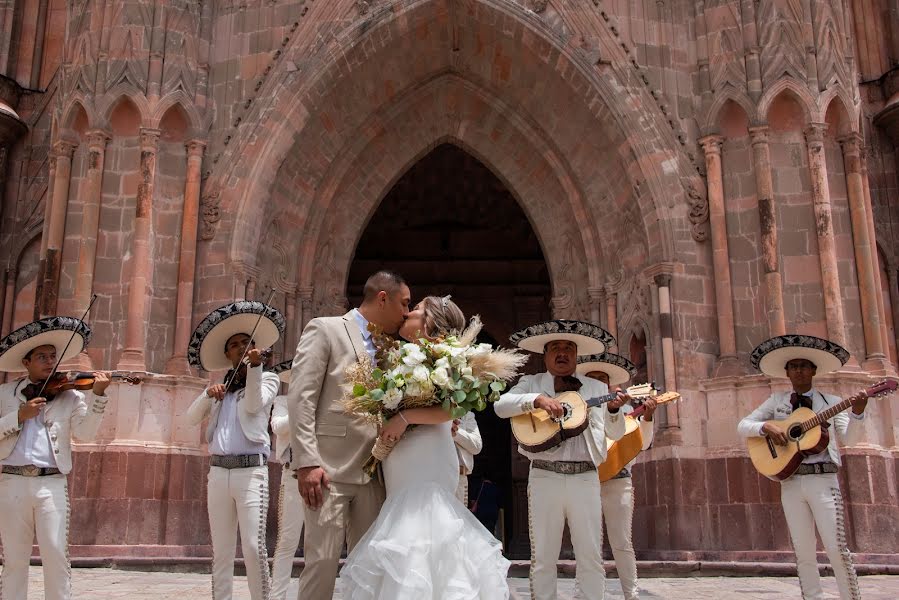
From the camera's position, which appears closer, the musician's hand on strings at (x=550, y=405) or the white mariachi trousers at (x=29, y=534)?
the white mariachi trousers at (x=29, y=534)

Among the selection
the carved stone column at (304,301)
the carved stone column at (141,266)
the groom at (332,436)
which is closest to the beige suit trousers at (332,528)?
the groom at (332,436)

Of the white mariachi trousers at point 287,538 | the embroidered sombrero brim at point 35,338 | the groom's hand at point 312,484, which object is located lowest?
the white mariachi trousers at point 287,538

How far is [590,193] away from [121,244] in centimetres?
689

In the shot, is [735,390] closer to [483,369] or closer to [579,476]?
[579,476]

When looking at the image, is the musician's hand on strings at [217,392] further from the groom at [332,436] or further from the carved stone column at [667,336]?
the carved stone column at [667,336]

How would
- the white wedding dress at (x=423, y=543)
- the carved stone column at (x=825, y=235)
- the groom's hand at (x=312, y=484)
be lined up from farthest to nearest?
the carved stone column at (x=825, y=235)
the groom's hand at (x=312, y=484)
the white wedding dress at (x=423, y=543)

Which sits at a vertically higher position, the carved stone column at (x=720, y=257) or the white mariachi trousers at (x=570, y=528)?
the carved stone column at (x=720, y=257)

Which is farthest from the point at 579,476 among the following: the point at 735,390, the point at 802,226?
the point at 802,226

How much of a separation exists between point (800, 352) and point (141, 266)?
28.7 feet

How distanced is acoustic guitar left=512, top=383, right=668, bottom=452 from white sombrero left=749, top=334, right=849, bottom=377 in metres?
1.54

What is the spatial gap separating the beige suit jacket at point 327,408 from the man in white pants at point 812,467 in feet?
12.6

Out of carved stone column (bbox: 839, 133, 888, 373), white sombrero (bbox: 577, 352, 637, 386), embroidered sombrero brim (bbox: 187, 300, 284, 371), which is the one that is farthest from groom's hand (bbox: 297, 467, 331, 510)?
carved stone column (bbox: 839, 133, 888, 373)

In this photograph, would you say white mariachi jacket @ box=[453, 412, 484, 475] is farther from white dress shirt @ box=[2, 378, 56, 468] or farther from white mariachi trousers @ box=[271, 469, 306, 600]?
white dress shirt @ box=[2, 378, 56, 468]

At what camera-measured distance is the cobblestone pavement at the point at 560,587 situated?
8633 mm
